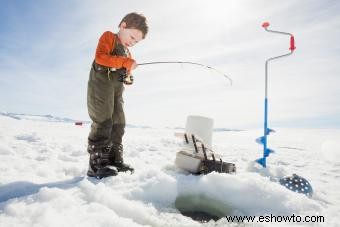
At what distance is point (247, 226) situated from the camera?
1948mm

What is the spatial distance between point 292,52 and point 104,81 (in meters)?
3.16

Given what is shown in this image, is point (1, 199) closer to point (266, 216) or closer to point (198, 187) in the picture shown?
point (198, 187)

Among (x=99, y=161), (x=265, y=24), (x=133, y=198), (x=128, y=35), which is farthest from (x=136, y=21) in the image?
(x=265, y=24)

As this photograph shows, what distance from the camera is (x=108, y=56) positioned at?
9.62ft

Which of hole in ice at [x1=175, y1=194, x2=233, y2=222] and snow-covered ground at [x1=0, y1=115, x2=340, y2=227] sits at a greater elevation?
snow-covered ground at [x1=0, y1=115, x2=340, y2=227]

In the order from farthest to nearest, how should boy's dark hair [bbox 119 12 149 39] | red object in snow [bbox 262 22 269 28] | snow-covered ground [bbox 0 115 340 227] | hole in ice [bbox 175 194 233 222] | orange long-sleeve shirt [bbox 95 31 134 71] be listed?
red object in snow [bbox 262 22 269 28], boy's dark hair [bbox 119 12 149 39], orange long-sleeve shirt [bbox 95 31 134 71], hole in ice [bbox 175 194 233 222], snow-covered ground [bbox 0 115 340 227]

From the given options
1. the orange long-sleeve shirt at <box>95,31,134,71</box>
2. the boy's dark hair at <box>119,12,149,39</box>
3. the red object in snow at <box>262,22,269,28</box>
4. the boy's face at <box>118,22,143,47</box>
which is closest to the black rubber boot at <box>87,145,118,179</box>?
the orange long-sleeve shirt at <box>95,31,134,71</box>

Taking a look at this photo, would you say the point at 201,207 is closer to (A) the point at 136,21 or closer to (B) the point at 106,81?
(B) the point at 106,81

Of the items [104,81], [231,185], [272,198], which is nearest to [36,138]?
[104,81]

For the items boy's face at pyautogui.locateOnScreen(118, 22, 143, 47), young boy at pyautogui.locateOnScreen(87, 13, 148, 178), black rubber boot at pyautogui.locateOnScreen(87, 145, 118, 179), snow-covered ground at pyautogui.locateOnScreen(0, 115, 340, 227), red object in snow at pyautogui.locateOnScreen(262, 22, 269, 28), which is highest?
red object in snow at pyautogui.locateOnScreen(262, 22, 269, 28)

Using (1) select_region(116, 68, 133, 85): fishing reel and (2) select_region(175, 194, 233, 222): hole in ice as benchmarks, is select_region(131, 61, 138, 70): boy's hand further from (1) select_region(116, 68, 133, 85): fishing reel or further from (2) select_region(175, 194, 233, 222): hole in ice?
(2) select_region(175, 194, 233, 222): hole in ice

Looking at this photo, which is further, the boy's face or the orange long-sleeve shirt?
the boy's face

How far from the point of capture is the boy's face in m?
3.14

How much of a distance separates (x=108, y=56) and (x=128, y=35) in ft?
1.31
